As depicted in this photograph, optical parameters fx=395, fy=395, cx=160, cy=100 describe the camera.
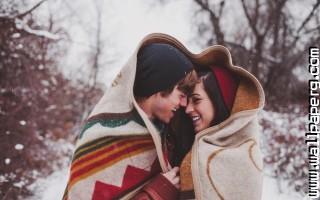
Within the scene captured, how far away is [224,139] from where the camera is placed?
1902 millimetres

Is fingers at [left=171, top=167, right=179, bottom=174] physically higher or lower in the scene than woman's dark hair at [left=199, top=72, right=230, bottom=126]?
lower

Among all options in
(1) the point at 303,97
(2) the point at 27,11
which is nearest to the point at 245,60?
(1) the point at 303,97

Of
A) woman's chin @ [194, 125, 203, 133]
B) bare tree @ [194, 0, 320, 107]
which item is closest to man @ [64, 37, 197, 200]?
woman's chin @ [194, 125, 203, 133]

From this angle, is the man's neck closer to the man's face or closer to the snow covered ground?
the man's face

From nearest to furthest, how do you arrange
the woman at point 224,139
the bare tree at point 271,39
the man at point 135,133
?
the woman at point 224,139, the man at point 135,133, the bare tree at point 271,39

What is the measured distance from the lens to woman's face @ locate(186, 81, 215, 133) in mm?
2012

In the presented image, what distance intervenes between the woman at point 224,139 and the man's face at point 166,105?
0.29ft

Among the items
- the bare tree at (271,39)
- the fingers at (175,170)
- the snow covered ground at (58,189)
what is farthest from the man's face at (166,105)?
the bare tree at (271,39)

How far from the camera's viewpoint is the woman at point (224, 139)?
1.76 metres

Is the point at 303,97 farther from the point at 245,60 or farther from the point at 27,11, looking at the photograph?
the point at 27,11

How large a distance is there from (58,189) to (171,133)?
5081 millimetres

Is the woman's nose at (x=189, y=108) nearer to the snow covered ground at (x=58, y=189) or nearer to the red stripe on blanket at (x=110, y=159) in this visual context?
the red stripe on blanket at (x=110, y=159)

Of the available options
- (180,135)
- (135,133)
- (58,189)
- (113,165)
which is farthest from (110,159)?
(58,189)

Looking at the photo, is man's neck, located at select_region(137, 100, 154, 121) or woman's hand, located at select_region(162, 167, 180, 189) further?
Result: man's neck, located at select_region(137, 100, 154, 121)
